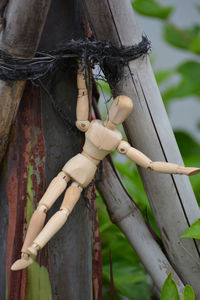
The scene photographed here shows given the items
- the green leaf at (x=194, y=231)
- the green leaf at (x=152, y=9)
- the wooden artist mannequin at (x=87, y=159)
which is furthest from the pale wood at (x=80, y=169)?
the green leaf at (x=152, y=9)

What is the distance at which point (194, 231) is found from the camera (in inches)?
19.8

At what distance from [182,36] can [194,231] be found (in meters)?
0.47

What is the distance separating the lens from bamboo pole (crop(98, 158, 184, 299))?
→ 557 mm

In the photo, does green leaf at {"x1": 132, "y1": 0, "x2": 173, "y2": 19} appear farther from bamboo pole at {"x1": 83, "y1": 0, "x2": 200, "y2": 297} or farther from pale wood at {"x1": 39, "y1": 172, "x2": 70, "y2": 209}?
pale wood at {"x1": 39, "y1": 172, "x2": 70, "y2": 209}

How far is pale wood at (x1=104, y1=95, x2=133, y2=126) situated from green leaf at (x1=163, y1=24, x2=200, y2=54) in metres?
0.43

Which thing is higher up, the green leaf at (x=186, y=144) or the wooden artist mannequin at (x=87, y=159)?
the wooden artist mannequin at (x=87, y=159)

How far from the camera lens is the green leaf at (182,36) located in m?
0.82

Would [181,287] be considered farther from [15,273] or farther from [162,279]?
[15,273]

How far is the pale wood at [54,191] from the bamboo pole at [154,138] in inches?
4.6

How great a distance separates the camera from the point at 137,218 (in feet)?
1.85

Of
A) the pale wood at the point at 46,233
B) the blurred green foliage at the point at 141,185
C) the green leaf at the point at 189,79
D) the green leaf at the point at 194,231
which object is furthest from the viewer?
the green leaf at the point at 189,79

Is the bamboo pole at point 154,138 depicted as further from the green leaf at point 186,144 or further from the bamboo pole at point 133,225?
the green leaf at point 186,144

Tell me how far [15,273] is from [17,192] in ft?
0.31

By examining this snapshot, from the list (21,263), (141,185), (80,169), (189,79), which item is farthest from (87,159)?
(189,79)
